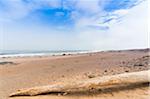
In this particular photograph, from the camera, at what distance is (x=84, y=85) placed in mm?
4430

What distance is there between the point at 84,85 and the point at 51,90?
2.65ft

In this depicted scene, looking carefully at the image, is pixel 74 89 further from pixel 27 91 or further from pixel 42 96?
pixel 27 91

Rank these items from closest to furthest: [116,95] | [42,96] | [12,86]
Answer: [116,95]
[42,96]
[12,86]

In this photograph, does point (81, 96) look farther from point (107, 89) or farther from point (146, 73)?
point (146, 73)

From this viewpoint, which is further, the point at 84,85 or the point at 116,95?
the point at 84,85

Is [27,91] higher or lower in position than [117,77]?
lower

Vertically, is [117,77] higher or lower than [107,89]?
higher

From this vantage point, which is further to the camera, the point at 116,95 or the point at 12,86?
the point at 12,86

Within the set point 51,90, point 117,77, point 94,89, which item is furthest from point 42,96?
point 117,77

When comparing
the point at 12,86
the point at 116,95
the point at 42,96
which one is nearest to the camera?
the point at 116,95

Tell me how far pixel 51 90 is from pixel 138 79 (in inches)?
81.9

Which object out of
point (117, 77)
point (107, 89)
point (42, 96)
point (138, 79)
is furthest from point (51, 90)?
point (138, 79)

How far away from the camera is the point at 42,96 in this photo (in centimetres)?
440

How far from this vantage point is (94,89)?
4.45m
